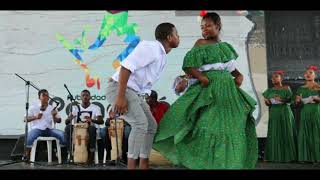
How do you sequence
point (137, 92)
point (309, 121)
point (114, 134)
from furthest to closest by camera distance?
point (114, 134), point (309, 121), point (137, 92)

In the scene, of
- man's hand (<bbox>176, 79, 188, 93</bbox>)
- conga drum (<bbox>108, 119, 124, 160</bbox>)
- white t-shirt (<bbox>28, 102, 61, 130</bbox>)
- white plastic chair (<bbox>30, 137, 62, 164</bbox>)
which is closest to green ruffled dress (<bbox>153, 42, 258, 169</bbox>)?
man's hand (<bbox>176, 79, 188, 93</bbox>)

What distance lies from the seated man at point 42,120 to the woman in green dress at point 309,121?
12.2 ft

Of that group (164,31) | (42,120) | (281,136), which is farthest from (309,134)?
(164,31)

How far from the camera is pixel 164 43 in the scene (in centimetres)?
390

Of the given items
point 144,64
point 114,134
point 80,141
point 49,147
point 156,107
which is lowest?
point 49,147

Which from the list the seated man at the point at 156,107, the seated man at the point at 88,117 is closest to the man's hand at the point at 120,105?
the seated man at the point at 156,107

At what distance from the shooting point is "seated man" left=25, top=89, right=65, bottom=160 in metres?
7.76

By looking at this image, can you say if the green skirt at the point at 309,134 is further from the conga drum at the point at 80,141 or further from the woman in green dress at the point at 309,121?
the conga drum at the point at 80,141

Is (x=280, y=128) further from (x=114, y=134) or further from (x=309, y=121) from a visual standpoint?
(x=114, y=134)

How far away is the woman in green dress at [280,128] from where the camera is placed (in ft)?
25.3

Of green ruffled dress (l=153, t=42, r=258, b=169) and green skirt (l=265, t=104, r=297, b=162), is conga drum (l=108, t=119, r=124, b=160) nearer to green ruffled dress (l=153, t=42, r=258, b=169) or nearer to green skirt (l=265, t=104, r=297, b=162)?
green skirt (l=265, t=104, r=297, b=162)

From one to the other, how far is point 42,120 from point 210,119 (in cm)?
465

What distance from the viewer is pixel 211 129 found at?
3762 mm
